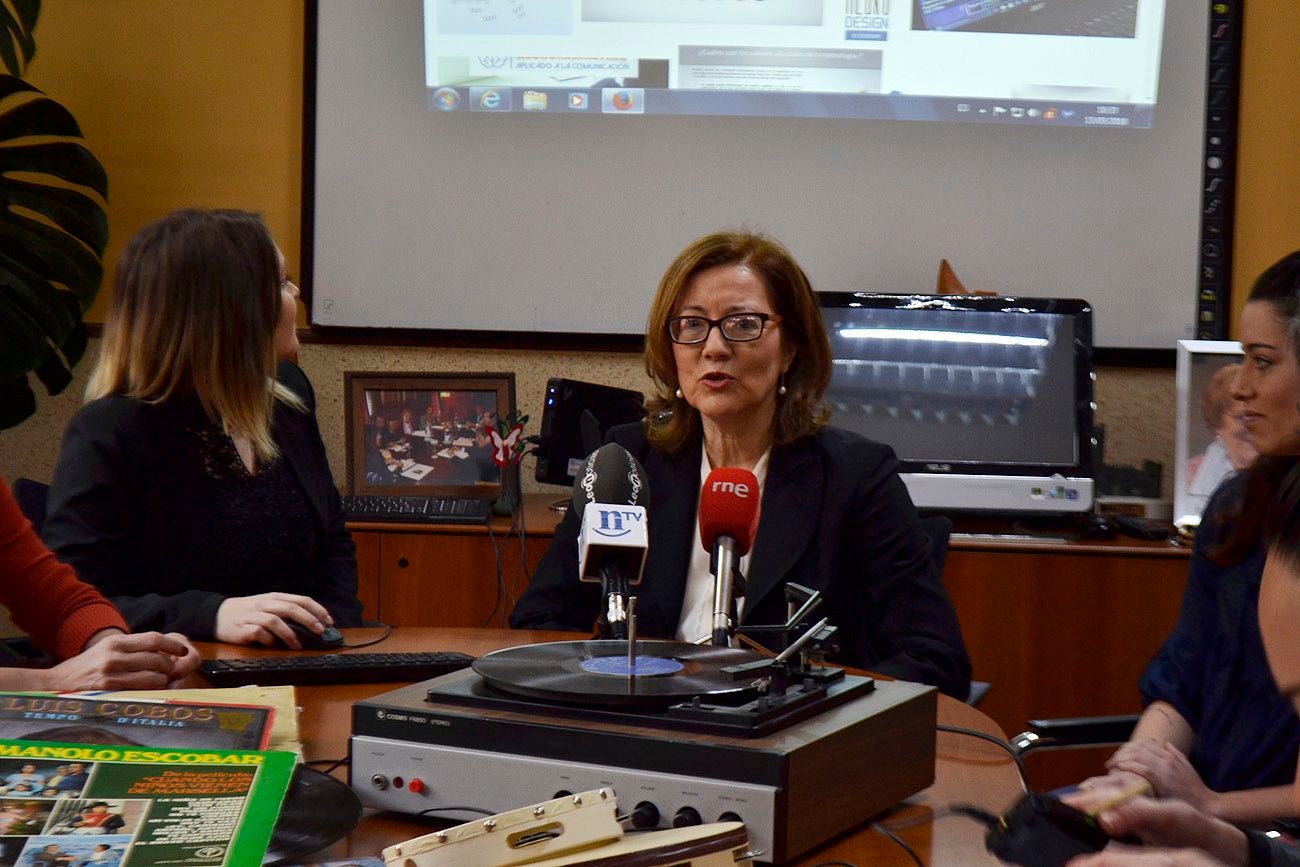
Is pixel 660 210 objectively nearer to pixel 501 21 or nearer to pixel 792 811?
pixel 501 21

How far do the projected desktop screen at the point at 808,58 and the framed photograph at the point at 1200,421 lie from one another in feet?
2.47

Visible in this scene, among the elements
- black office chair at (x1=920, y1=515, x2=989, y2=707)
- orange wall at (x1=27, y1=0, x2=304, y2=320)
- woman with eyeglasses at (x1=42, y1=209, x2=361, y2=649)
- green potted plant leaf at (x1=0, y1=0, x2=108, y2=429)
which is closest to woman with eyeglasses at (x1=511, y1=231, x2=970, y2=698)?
A: black office chair at (x1=920, y1=515, x2=989, y2=707)

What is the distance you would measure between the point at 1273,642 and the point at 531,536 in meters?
2.02

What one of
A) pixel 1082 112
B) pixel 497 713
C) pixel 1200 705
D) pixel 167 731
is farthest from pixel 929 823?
pixel 1082 112

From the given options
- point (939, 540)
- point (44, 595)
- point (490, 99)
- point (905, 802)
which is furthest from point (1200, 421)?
point (44, 595)

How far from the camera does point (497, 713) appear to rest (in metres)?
1.09

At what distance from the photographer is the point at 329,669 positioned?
1.63m

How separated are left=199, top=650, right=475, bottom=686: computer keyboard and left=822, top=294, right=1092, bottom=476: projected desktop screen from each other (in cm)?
173

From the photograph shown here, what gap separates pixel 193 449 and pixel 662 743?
1398 millimetres

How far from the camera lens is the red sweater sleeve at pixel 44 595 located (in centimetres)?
182

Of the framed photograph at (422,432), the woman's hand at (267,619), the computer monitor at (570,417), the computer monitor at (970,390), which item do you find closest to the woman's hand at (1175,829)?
the woman's hand at (267,619)

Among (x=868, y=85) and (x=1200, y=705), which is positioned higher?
(x=868, y=85)

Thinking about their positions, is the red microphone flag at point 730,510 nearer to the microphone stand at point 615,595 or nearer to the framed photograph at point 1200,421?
the microphone stand at point 615,595

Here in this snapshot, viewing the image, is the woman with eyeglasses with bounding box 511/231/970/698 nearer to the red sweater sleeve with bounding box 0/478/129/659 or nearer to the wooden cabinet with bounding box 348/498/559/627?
the red sweater sleeve with bounding box 0/478/129/659
